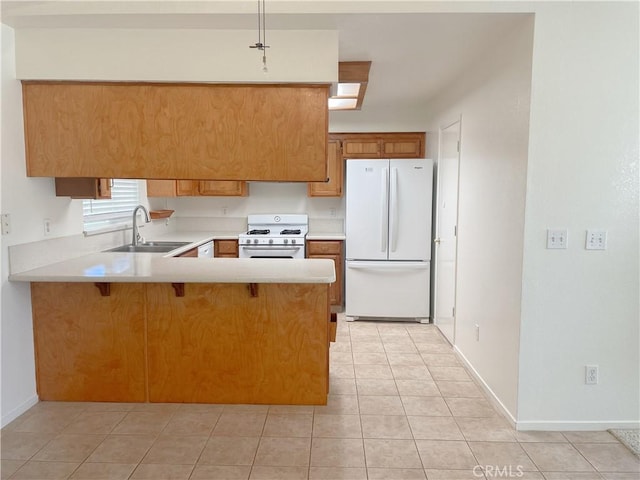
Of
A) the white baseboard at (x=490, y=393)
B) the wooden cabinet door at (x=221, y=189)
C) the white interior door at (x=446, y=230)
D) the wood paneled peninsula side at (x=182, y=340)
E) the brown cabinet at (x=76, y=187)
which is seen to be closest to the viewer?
the white baseboard at (x=490, y=393)

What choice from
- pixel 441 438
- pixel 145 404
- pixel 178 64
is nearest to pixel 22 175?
pixel 178 64

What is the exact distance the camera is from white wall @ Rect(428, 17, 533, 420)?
2609 millimetres

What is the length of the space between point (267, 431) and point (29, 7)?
2.77 meters

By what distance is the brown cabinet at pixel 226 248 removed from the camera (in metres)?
5.24

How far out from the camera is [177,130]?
284cm

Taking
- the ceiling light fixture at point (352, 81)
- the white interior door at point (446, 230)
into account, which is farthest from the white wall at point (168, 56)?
the white interior door at point (446, 230)

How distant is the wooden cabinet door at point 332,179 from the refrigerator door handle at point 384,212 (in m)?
0.75

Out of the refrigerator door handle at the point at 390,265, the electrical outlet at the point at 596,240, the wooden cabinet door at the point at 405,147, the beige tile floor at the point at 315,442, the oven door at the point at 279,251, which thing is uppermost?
the wooden cabinet door at the point at 405,147

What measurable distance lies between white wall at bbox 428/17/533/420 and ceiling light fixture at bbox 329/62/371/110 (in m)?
0.84

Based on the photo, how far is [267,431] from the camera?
2.63 metres

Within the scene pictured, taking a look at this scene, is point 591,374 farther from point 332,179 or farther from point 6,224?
point 6,224

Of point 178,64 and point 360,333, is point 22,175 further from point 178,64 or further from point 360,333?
point 360,333

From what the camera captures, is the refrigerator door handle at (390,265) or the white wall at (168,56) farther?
the refrigerator door handle at (390,265)

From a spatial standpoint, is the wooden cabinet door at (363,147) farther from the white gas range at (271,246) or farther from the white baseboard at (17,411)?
the white baseboard at (17,411)
